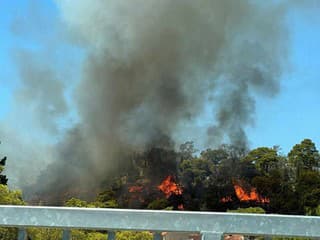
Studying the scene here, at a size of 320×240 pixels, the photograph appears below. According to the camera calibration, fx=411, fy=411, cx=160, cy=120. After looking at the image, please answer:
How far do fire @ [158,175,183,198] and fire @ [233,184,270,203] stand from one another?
4.54 metres

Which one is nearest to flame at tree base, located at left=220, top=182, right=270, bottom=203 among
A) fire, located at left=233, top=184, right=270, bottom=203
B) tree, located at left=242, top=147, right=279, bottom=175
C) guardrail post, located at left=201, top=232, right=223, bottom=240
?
fire, located at left=233, top=184, right=270, bottom=203

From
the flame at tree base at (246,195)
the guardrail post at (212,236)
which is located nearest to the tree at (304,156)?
the flame at tree base at (246,195)

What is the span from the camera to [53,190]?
38.5m

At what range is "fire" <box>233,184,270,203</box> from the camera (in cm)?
3039

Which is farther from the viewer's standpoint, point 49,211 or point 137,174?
point 137,174

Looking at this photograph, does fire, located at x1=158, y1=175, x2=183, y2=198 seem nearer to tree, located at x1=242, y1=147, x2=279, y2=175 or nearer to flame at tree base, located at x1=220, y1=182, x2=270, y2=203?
flame at tree base, located at x1=220, y1=182, x2=270, y2=203

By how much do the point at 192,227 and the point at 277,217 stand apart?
0.71 ft

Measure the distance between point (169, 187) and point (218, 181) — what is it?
416cm

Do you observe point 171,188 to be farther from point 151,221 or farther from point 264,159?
point 151,221

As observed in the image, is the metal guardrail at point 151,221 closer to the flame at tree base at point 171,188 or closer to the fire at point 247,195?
the fire at point 247,195

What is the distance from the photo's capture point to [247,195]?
103 ft

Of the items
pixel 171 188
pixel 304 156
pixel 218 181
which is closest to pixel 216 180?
pixel 218 181

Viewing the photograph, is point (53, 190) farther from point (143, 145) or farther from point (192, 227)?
point (192, 227)

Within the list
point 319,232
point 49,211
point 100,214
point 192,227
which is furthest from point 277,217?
point 49,211
